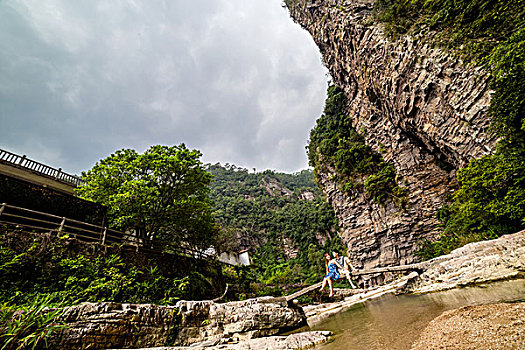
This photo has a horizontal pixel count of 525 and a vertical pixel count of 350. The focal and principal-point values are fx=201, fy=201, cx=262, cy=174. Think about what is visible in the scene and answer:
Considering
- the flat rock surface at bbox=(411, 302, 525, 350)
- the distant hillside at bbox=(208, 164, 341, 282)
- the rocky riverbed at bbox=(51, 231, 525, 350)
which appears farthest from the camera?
the distant hillside at bbox=(208, 164, 341, 282)

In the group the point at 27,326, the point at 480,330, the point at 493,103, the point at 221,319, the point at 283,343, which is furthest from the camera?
the point at 493,103

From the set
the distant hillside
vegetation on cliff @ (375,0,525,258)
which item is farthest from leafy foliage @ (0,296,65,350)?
the distant hillside

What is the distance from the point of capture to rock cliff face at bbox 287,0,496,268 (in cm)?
1228

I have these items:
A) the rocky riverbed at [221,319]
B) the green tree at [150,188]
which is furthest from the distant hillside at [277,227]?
the rocky riverbed at [221,319]

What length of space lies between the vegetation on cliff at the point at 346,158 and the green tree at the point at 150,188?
17.4 metres

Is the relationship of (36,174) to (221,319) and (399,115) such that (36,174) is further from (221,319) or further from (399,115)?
(399,115)

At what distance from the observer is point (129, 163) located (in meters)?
10.8

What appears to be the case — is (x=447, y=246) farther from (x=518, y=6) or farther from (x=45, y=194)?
(x=45, y=194)

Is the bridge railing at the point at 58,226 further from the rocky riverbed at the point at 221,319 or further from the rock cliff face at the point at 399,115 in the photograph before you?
the rock cliff face at the point at 399,115

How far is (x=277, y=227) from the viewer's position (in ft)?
130

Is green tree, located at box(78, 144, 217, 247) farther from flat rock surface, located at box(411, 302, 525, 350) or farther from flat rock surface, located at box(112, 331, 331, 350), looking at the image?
flat rock surface, located at box(411, 302, 525, 350)

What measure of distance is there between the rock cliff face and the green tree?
628 inches

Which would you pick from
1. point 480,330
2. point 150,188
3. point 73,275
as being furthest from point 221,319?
point 150,188

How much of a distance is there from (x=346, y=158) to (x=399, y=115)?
701 cm
